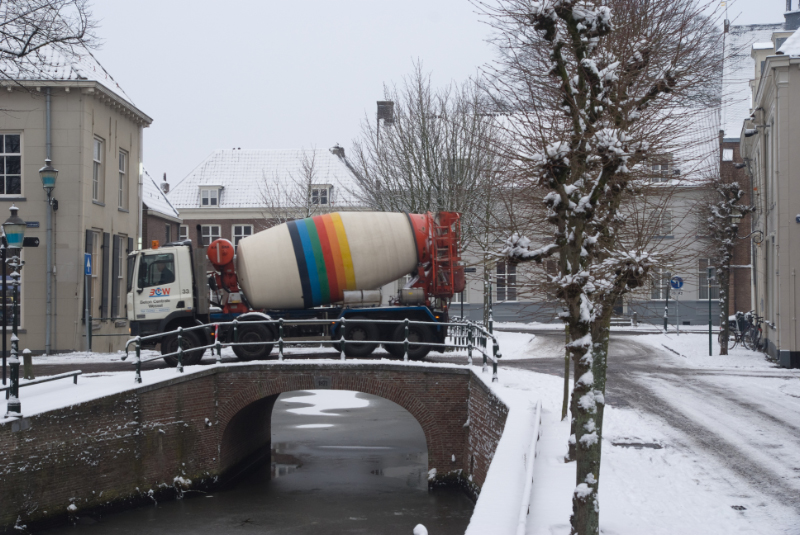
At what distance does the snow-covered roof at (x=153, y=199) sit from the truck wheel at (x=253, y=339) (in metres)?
16.4

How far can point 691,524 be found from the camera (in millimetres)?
7102

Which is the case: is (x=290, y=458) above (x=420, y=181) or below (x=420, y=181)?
below

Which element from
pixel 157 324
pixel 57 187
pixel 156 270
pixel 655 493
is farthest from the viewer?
pixel 57 187

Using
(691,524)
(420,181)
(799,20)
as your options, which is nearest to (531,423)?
(691,524)

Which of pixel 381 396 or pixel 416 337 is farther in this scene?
pixel 416 337

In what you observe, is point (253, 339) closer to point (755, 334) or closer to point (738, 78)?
point (755, 334)

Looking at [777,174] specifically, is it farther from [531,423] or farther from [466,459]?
[531,423]

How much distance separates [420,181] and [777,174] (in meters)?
10.9

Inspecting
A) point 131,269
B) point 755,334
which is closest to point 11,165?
point 131,269

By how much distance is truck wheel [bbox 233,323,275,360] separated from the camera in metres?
16.7

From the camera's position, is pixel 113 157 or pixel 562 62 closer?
pixel 562 62

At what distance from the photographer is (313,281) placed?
56.0 feet

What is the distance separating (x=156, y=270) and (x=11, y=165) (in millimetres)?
8169

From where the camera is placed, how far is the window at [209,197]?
46.5m
